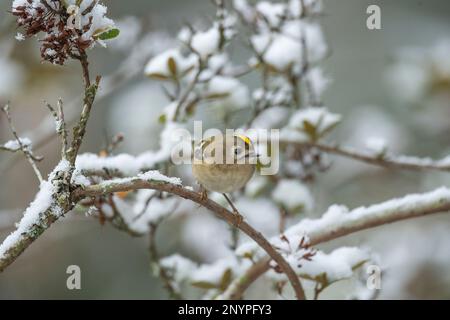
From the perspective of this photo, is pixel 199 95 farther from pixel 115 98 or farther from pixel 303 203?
pixel 115 98

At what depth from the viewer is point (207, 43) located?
1868 mm

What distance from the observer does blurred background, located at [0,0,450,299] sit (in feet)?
9.77

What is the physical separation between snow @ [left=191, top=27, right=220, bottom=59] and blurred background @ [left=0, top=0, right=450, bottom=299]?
765mm

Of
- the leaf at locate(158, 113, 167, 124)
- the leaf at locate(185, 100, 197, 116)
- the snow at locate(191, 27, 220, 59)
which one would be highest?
the snow at locate(191, 27, 220, 59)

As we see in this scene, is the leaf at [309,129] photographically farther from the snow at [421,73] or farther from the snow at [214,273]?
the snow at [421,73]

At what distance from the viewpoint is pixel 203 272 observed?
5.75 feet

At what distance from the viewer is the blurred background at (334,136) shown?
298cm

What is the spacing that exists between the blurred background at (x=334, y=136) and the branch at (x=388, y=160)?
1.30 ft

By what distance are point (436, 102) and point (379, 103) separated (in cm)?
176

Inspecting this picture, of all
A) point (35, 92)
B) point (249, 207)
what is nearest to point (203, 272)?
point (249, 207)

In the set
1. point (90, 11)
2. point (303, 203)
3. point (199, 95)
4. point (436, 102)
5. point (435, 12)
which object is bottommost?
point (303, 203)

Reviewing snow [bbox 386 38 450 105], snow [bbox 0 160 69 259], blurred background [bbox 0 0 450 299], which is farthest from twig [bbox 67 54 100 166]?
snow [bbox 386 38 450 105]

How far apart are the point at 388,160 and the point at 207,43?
26.7 inches

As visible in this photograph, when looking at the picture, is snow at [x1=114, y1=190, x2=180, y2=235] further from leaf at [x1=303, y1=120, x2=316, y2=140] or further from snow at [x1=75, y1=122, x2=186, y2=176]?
leaf at [x1=303, y1=120, x2=316, y2=140]
